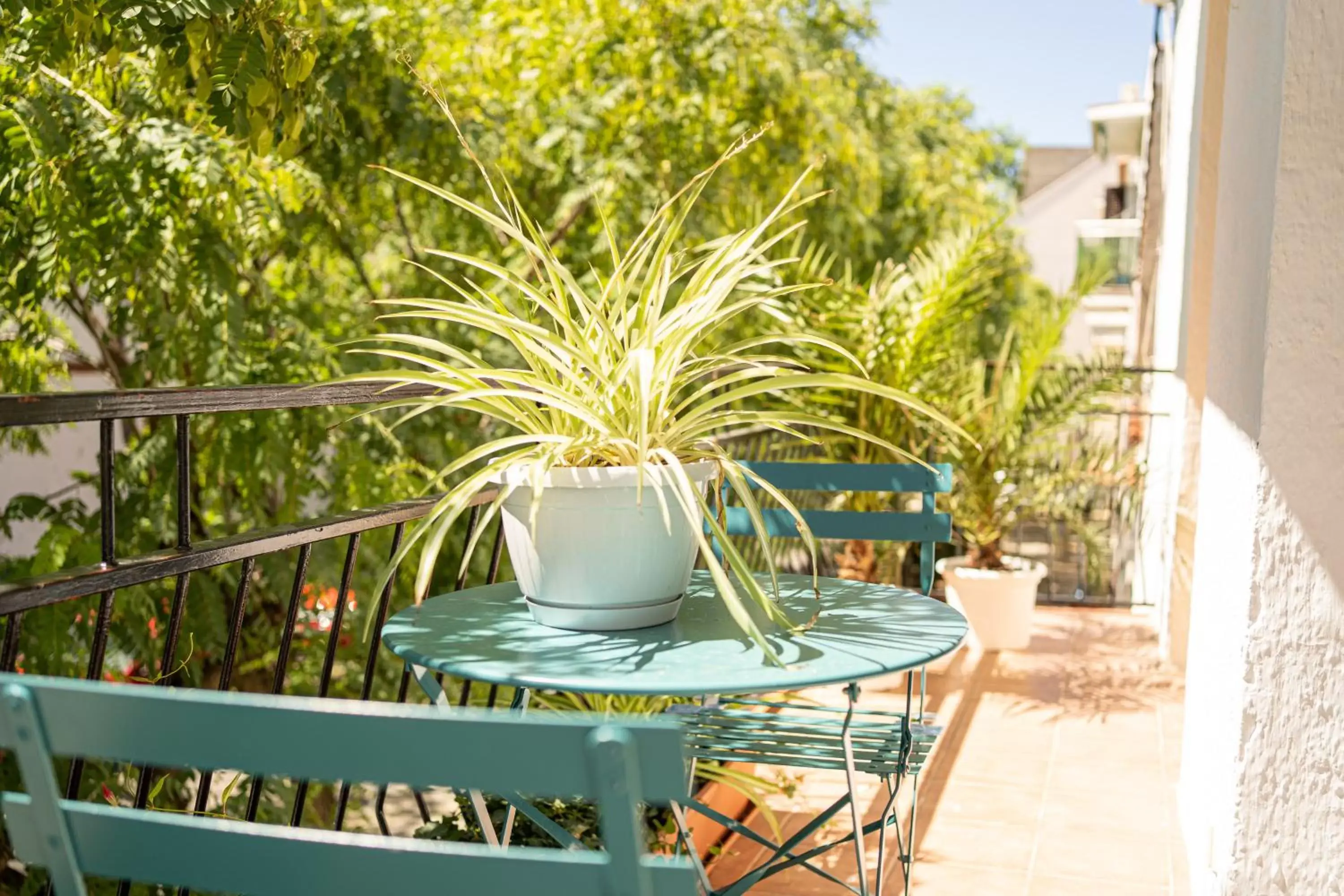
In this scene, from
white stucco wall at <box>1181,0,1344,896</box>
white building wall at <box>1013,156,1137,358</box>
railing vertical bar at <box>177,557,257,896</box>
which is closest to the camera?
railing vertical bar at <box>177,557,257,896</box>

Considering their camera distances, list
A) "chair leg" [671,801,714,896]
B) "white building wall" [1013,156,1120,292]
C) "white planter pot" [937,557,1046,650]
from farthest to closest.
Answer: "white building wall" [1013,156,1120,292], "white planter pot" [937,557,1046,650], "chair leg" [671,801,714,896]

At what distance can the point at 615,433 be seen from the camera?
1.76 meters

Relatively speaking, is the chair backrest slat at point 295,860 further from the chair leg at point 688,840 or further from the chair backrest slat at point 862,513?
the chair backrest slat at point 862,513

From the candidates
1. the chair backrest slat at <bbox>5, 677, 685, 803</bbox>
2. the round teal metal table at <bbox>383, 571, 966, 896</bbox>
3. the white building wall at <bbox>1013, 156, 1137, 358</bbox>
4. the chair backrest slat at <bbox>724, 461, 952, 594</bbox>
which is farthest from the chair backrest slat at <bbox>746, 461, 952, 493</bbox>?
the white building wall at <bbox>1013, 156, 1137, 358</bbox>

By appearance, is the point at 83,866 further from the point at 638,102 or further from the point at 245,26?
the point at 638,102

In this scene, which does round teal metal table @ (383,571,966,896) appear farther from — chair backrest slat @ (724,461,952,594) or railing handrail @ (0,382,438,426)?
railing handrail @ (0,382,438,426)

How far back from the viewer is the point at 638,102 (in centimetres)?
632

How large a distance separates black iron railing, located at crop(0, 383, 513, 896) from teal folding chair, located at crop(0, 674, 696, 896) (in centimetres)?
40

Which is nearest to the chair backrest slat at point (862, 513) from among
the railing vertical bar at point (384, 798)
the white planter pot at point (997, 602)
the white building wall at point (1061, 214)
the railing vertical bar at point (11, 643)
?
the railing vertical bar at point (384, 798)

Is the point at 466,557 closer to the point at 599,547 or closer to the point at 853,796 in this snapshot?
the point at 599,547

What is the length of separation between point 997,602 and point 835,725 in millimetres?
3043

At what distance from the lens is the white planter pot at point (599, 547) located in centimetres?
166

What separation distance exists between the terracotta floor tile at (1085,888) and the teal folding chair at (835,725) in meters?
0.65

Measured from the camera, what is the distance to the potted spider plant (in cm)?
167
